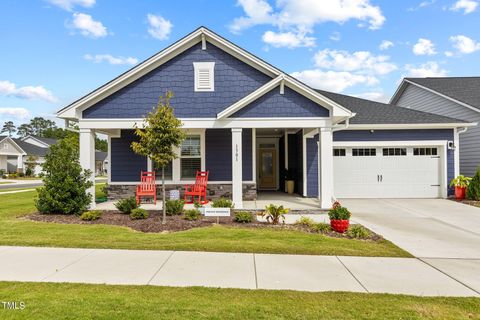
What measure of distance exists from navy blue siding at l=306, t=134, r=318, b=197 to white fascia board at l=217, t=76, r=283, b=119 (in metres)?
4.02

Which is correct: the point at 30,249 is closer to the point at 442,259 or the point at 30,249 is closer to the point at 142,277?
the point at 142,277

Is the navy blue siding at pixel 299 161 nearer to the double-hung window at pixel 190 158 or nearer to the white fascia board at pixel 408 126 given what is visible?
the white fascia board at pixel 408 126

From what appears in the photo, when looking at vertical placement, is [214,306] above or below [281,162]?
below

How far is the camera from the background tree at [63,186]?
28.0ft

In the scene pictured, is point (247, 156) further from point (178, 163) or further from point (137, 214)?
point (137, 214)

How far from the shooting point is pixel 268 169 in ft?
50.2

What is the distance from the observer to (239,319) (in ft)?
10.2

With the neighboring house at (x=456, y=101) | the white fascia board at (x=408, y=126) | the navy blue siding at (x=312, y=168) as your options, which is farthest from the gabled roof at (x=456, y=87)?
the navy blue siding at (x=312, y=168)

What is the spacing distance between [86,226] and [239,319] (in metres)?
5.70

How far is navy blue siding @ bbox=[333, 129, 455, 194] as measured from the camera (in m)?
12.6

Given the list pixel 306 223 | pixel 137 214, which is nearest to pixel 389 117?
pixel 306 223

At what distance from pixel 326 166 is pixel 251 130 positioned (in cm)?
335

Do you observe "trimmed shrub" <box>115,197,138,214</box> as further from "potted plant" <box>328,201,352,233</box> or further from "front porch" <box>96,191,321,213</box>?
"potted plant" <box>328,201,352,233</box>

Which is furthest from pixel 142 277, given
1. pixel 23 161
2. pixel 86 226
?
pixel 23 161
